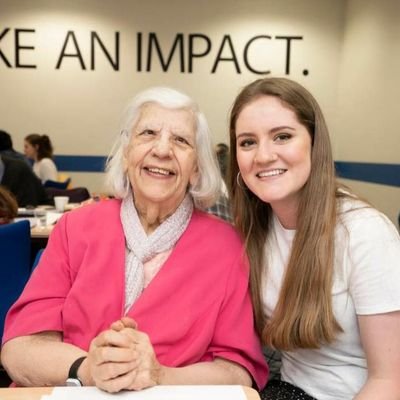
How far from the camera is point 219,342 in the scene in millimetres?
1369

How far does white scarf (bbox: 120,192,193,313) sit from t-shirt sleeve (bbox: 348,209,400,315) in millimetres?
535

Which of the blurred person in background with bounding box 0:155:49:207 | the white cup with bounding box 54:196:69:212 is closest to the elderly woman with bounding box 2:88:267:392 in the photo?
the white cup with bounding box 54:196:69:212

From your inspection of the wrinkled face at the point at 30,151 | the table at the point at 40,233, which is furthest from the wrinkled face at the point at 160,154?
the wrinkled face at the point at 30,151

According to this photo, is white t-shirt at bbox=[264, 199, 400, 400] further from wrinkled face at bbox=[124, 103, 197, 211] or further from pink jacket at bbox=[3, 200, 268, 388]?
wrinkled face at bbox=[124, 103, 197, 211]

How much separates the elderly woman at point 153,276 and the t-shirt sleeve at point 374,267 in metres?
0.33

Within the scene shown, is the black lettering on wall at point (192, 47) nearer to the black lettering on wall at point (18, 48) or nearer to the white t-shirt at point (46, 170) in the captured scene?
the black lettering on wall at point (18, 48)

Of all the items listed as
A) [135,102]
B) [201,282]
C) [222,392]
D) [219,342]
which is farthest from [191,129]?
[222,392]

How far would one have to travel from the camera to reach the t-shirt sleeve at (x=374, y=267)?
1.23 meters

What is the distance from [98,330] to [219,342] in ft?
1.15

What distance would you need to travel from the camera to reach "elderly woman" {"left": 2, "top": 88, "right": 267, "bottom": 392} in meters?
1.33

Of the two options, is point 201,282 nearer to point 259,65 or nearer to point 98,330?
point 98,330

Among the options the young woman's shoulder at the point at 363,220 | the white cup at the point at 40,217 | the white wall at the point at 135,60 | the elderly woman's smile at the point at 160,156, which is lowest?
the white cup at the point at 40,217

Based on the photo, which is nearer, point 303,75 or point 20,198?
point 20,198

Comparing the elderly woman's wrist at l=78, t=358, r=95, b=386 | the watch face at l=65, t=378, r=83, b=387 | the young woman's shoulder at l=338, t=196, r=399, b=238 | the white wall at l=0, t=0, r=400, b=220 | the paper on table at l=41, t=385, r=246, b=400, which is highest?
the white wall at l=0, t=0, r=400, b=220
